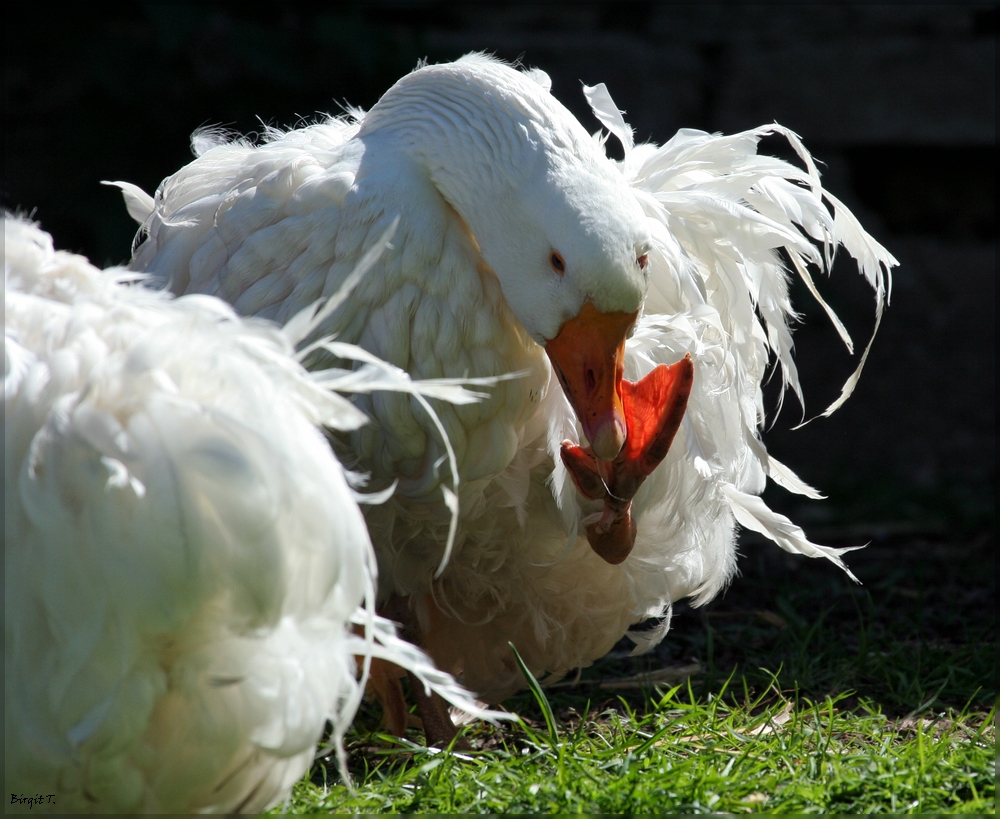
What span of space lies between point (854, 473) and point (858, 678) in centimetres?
220

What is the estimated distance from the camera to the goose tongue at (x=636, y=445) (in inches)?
92.8

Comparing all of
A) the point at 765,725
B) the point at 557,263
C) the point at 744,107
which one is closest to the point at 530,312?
the point at 557,263

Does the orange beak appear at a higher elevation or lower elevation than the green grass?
higher

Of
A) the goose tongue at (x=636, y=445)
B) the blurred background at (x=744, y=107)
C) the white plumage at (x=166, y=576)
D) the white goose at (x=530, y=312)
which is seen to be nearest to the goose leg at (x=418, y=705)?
the white goose at (x=530, y=312)

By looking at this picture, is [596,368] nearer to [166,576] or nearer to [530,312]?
[530,312]

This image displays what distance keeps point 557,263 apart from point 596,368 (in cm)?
21

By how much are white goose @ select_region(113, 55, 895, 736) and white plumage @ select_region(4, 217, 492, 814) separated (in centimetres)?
52

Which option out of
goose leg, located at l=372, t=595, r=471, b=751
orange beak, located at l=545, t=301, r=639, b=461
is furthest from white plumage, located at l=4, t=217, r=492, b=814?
goose leg, located at l=372, t=595, r=471, b=751

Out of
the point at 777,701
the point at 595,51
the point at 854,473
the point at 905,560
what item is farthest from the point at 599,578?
the point at 595,51

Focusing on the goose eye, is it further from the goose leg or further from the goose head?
the goose leg

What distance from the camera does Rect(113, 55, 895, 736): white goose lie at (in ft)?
7.62

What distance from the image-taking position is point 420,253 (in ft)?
7.71

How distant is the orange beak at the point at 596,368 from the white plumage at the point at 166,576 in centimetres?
60

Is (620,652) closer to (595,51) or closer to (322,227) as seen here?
(322,227)
